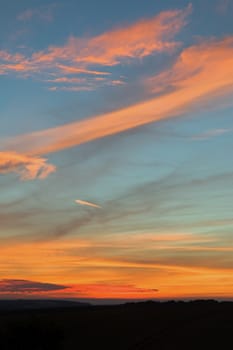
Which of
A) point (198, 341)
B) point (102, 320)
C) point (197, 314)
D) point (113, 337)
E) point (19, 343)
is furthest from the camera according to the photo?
point (197, 314)

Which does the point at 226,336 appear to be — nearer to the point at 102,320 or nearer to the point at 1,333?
the point at 102,320

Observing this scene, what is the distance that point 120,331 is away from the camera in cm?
5884

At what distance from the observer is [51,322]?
44.9 m

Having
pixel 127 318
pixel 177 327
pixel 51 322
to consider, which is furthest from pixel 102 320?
pixel 51 322

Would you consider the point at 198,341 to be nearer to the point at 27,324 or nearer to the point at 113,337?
the point at 113,337

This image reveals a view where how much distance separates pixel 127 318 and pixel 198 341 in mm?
18503

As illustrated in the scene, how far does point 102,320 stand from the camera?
219 ft

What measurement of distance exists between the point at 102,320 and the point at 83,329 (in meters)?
6.47

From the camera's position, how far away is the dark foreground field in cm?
4381

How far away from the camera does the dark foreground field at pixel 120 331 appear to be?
144 ft

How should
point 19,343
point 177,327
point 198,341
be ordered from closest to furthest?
1. point 19,343
2. point 198,341
3. point 177,327

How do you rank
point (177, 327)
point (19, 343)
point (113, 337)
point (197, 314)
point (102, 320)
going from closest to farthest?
1. point (19, 343)
2. point (113, 337)
3. point (177, 327)
4. point (102, 320)
5. point (197, 314)

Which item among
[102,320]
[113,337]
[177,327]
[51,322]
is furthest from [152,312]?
[51,322]

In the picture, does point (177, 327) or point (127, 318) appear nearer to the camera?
point (177, 327)
